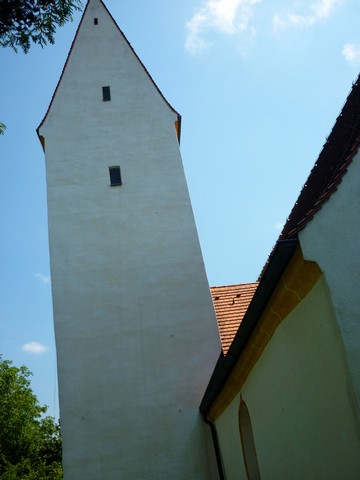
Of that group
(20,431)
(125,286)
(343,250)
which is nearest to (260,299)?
(343,250)

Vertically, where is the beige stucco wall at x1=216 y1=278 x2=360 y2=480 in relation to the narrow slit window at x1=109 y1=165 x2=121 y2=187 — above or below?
below

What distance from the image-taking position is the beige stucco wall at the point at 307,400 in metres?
3.24

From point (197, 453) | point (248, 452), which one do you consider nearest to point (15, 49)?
point (248, 452)

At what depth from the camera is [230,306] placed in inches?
469

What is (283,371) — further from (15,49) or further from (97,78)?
(97,78)

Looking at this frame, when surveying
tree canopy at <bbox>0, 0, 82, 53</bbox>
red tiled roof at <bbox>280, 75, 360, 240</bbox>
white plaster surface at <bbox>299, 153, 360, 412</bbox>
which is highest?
tree canopy at <bbox>0, 0, 82, 53</bbox>

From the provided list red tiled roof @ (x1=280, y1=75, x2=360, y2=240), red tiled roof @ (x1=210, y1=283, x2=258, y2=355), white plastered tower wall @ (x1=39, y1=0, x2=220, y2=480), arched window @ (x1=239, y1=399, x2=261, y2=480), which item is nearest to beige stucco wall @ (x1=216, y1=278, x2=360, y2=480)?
red tiled roof @ (x1=280, y1=75, x2=360, y2=240)

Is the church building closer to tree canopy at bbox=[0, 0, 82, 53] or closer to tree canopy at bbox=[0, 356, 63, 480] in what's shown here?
tree canopy at bbox=[0, 0, 82, 53]

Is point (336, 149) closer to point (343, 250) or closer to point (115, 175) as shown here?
point (343, 250)

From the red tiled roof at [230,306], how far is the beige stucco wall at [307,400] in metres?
5.42

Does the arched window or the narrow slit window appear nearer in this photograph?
the arched window

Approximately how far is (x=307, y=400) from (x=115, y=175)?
1035 centimetres

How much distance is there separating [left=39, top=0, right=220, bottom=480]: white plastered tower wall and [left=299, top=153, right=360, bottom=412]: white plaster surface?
7832mm

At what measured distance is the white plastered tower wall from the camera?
10070mm
